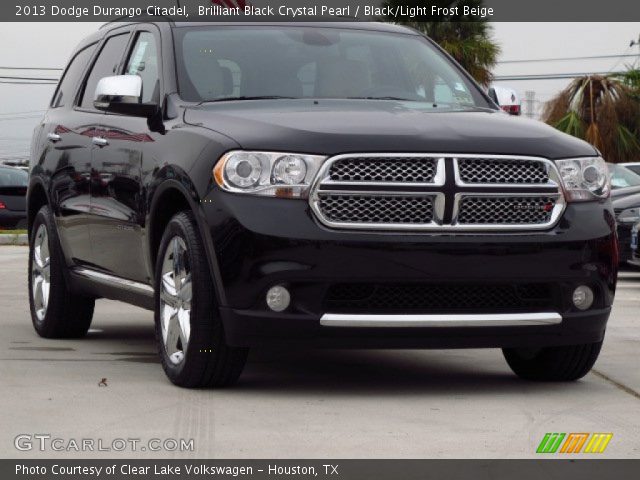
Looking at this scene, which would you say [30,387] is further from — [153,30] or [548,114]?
[548,114]

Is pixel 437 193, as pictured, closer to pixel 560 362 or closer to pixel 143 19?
pixel 560 362

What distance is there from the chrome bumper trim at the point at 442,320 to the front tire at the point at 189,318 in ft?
1.69

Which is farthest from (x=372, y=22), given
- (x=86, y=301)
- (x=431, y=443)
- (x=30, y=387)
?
(x=431, y=443)

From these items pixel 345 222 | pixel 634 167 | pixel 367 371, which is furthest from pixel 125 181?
pixel 634 167

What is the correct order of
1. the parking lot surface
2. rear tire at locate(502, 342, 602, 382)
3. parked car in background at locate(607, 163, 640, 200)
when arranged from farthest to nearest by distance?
1. parked car in background at locate(607, 163, 640, 200)
2. rear tire at locate(502, 342, 602, 382)
3. the parking lot surface

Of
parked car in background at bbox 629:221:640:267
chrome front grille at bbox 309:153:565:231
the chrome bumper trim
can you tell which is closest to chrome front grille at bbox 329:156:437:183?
chrome front grille at bbox 309:153:565:231

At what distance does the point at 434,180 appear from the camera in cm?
703

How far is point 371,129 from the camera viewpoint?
7.11 meters

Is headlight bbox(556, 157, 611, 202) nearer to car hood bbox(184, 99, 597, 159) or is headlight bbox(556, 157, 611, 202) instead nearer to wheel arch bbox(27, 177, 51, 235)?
car hood bbox(184, 99, 597, 159)

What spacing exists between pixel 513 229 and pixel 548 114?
38.0m

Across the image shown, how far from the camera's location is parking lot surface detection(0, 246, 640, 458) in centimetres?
593

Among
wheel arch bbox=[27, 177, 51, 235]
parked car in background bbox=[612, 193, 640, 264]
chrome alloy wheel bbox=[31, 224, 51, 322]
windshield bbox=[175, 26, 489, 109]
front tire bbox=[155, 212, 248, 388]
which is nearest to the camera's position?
front tire bbox=[155, 212, 248, 388]

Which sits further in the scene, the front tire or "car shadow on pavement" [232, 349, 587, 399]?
"car shadow on pavement" [232, 349, 587, 399]
